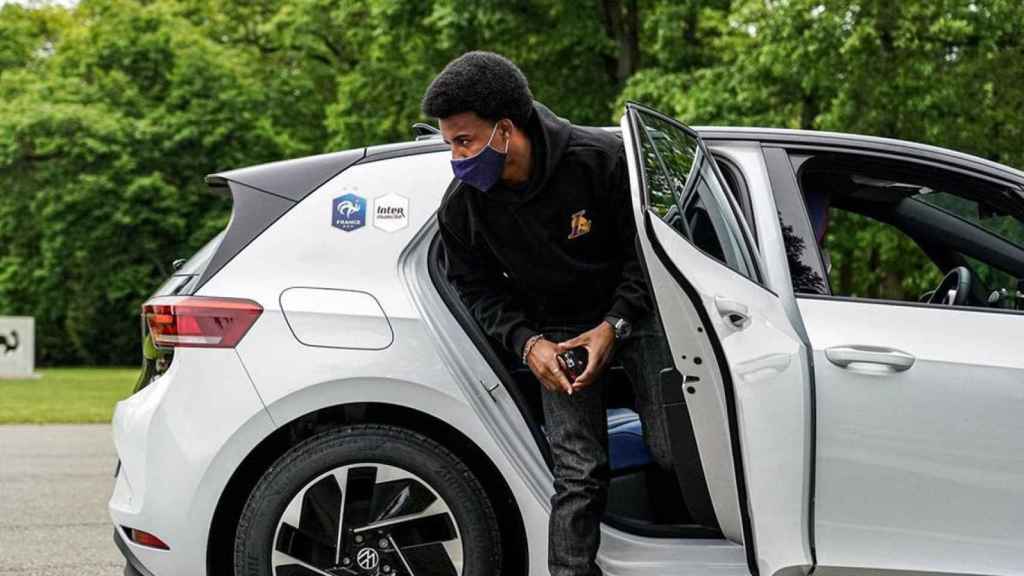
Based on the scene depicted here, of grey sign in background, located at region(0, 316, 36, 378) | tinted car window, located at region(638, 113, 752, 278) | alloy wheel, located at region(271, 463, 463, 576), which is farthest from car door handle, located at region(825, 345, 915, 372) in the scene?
grey sign in background, located at region(0, 316, 36, 378)

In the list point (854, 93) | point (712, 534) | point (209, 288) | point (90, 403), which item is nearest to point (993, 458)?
point (712, 534)

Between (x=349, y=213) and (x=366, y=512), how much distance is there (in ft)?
2.82

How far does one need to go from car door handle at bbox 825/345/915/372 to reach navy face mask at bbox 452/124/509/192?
1010mm

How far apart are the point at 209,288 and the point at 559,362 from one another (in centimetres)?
102

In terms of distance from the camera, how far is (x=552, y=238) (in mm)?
3537

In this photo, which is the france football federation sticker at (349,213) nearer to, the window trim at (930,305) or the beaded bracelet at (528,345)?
the beaded bracelet at (528,345)

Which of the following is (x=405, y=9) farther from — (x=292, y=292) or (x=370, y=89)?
(x=292, y=292)

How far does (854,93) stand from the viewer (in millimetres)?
14836

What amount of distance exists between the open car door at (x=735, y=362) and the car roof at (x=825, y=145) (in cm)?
49

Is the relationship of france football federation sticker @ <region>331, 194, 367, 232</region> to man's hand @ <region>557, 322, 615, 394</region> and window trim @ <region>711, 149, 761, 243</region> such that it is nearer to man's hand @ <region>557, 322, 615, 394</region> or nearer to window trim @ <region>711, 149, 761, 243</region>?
man's hand @ <region>557, 322, 615, 394</region>

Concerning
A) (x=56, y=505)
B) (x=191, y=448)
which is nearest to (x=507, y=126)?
(x=191, y=448)

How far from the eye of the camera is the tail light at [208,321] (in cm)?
353

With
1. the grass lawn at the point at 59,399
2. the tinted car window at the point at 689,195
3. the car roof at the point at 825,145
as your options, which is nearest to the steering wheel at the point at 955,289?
the car roof at the point at 825,145

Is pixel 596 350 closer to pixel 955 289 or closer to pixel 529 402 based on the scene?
pixel 529 402
